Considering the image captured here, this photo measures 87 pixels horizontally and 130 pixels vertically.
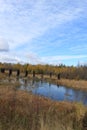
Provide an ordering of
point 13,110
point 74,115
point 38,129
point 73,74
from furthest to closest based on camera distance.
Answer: point 73,74
point 74,115
point 13,110
point 38,129

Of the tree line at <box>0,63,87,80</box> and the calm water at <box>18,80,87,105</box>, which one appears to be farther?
the tree line at <box>0,63,87,80</box>

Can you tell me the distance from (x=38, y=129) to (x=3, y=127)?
1.07 m

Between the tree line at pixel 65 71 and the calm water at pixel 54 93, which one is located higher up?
the tree line at pixel 65 71

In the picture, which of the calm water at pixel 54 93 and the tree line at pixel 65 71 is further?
the tree line at pixel 65 71

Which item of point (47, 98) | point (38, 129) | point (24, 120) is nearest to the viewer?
point (38, 129)

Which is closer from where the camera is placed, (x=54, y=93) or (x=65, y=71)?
(x=54, y=93)

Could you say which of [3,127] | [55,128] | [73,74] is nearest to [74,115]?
[55,128]

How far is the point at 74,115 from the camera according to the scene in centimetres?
1227

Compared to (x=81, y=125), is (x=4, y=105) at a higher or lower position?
higher

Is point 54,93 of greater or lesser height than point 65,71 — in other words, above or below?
below

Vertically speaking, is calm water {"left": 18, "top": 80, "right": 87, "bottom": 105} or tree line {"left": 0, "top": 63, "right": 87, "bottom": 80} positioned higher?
tree line {"left": 0, "top": 63, "right": 87, "bottom": 80}

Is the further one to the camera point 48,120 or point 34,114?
point 34,114

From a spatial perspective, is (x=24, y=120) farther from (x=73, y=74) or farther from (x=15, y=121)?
(x=73, y=74)

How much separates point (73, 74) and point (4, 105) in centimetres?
8360
